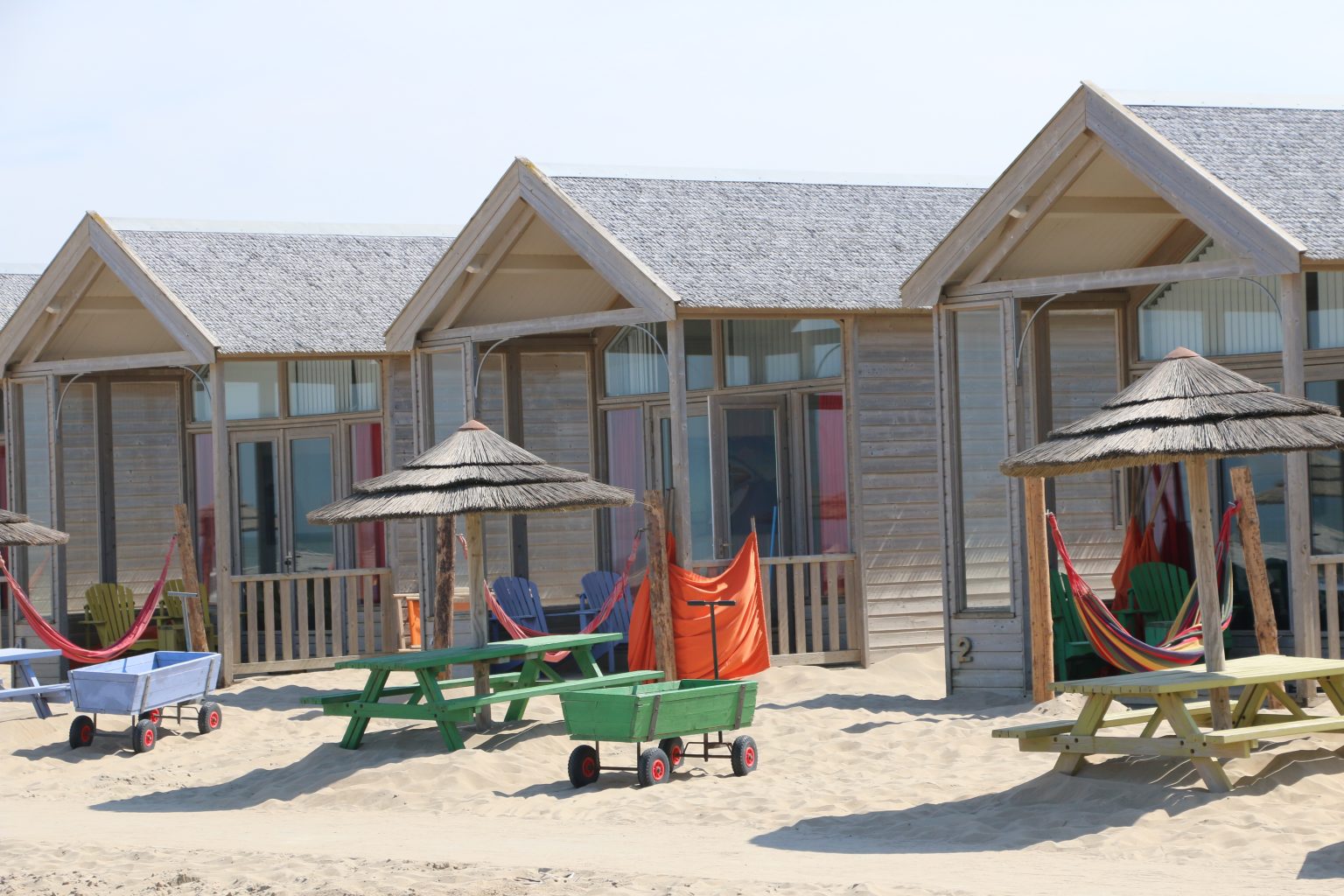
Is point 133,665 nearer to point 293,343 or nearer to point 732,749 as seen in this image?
point 293,343

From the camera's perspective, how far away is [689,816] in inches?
375

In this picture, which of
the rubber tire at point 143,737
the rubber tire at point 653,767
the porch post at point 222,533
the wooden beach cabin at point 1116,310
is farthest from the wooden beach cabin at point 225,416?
the rubber tire at point 653,767

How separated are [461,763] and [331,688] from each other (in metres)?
4.66

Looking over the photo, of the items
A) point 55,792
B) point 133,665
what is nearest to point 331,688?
point 133,665

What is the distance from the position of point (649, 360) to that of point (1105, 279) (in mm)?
5620

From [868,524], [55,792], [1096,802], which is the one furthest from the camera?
[868,524]

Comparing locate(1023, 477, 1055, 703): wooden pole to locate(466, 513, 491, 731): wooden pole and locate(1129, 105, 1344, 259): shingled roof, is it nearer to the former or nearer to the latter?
locate(1129, 105, 1344, 259): shingled roof

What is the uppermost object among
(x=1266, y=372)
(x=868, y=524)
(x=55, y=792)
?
(x=1266, y=372)

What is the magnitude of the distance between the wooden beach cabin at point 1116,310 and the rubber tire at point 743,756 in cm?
282

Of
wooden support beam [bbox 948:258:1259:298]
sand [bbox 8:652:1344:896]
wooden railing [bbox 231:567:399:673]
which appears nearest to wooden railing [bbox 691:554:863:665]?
sand [bbox 8:652:1344:896]

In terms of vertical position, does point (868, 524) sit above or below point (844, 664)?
above

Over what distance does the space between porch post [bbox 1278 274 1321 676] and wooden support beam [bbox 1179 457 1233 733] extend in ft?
7.25

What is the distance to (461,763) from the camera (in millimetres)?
11062

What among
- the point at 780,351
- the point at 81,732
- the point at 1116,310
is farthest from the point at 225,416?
the point at 1116,310
